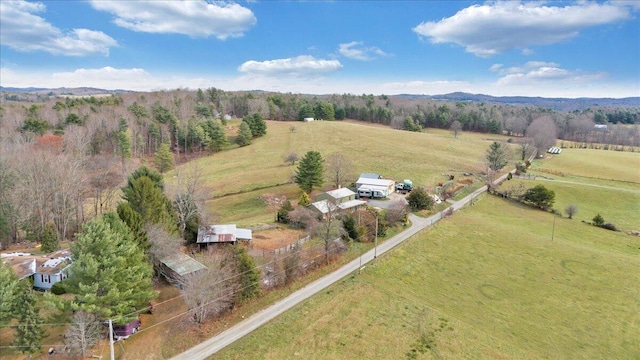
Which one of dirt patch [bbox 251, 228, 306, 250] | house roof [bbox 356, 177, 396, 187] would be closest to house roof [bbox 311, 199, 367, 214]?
dirt patch [bbox 251, 228, 306, 250]

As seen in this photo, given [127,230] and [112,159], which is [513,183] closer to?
[127,230]

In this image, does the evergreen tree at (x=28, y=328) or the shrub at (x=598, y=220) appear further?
the shrub at (x=598, y=220)

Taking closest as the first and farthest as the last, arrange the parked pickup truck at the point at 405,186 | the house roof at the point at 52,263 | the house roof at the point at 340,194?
the house roof at the point at 52,263 → the house roof at the point at 340,194 → the parked pickup truck at the point at 405,186

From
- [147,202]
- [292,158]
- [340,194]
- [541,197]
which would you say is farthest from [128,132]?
[541,197]

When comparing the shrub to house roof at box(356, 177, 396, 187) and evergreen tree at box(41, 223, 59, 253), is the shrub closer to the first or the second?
house roof at box(356, 177, 396, 187)

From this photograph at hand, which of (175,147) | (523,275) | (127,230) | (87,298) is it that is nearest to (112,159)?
(175,147)

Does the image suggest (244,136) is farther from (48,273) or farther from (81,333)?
(81,333)

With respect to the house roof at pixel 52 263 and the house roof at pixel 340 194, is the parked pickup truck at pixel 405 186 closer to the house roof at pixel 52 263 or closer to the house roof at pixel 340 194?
the house roof at pixel 340 194

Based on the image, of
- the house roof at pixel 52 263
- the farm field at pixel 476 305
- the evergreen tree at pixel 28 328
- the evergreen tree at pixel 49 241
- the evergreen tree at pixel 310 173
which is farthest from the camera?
the evergreen tree at pixel 310 173

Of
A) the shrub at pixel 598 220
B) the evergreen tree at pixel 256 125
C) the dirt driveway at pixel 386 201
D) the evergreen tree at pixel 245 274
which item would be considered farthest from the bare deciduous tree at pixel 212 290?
the evergreen tree at pixel 256 125
